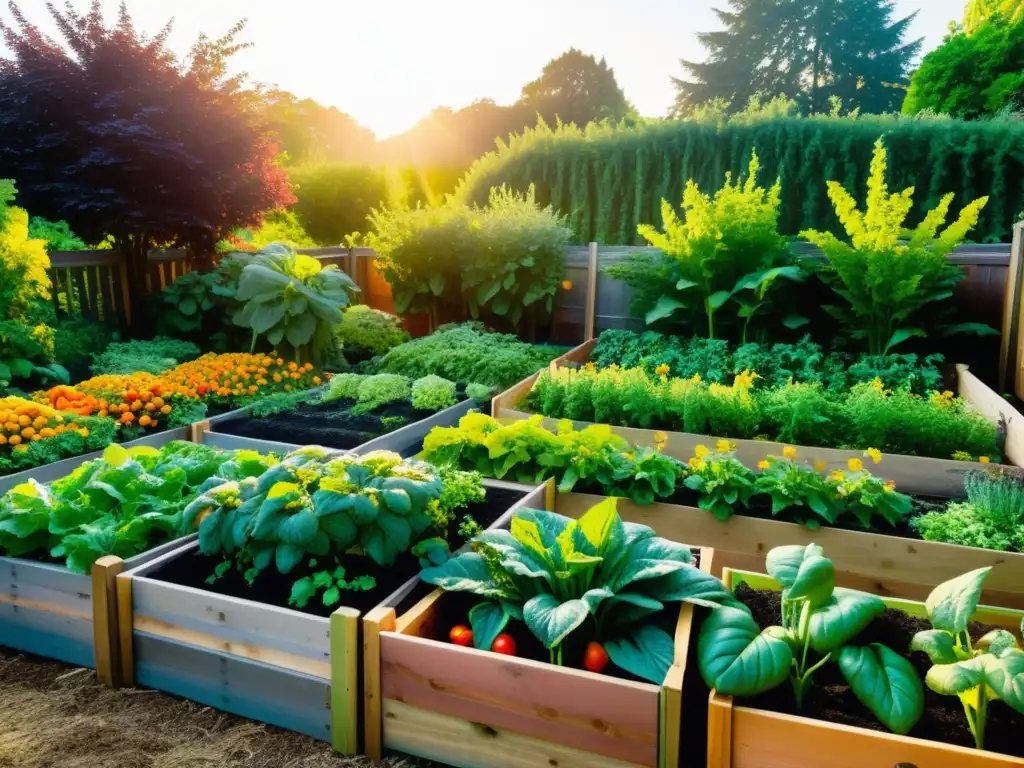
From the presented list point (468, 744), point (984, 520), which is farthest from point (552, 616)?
point (984, 520)

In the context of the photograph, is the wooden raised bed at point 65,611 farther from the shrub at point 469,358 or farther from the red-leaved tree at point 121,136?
the red-leaved tree at point 121,136

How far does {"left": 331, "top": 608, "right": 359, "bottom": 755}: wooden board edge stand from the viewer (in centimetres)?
229

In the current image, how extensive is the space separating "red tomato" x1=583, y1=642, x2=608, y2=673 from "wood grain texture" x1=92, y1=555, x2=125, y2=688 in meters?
1.70

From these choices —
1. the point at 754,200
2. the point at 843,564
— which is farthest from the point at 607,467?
the point at 754,200

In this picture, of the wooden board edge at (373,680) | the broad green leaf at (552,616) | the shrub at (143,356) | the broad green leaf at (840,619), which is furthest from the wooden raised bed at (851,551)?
the shrub at (143,356)

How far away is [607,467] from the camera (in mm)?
3707

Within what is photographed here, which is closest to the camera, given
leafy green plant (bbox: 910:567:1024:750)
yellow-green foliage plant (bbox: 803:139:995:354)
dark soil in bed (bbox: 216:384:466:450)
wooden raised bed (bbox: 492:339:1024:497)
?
leafy green plant (bbox: 910:567:1024:750)

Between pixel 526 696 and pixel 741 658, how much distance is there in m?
0.61

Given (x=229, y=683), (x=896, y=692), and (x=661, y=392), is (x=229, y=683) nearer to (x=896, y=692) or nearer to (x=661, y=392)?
(x=896, y=692)

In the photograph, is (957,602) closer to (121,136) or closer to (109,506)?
(109,506)

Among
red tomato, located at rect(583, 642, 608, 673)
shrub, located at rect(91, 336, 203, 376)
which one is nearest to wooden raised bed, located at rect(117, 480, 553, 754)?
red tomato, located at rect(583, 642, 608, 673)

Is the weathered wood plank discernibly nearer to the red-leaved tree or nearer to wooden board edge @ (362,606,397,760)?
wooden board edge @ (362,606,397,760)

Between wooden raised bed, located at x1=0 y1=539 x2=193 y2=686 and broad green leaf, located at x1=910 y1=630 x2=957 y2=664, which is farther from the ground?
broad green leaf, located at x1=910 y1=630 x2=957 y2=664

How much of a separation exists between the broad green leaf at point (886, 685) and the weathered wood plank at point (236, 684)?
157 centimetres
